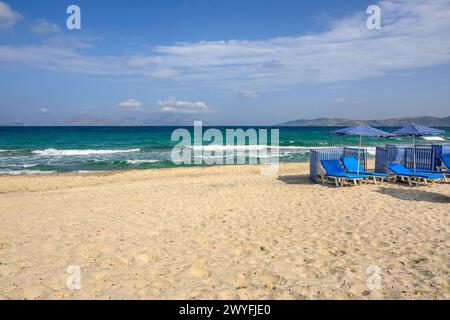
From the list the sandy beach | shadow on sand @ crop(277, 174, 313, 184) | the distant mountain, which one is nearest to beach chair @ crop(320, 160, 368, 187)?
shadow on sand @ crop(277, 174, 313, 184)

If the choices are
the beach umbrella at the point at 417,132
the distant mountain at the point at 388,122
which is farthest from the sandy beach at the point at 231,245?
the distant mountain at the point at 388,122

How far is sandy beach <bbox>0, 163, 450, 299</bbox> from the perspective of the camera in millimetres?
4074

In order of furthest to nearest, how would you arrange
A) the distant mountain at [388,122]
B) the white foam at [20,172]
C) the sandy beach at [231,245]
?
1. the distant mountain at [388,122]
2. the white foam at [20,172]
3. the sandy beach at [231,245]

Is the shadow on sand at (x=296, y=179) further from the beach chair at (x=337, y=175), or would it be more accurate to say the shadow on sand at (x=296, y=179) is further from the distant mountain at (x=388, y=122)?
the distant mountain at (x=388, y=122)

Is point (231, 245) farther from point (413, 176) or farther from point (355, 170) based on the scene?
point (413, 176)

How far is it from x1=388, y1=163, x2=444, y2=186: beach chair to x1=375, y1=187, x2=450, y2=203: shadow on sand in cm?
113

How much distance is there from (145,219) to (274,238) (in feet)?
9.63

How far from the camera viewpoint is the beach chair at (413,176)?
35.2 ft

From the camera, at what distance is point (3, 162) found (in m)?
23.3

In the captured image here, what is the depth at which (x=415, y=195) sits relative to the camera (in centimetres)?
910

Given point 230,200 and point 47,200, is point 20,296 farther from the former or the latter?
point 47,200

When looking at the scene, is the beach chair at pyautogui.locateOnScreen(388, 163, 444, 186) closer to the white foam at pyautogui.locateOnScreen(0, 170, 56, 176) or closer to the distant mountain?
the white foam at pyautogui.locateOnScreen(0, 170, 56, 176)

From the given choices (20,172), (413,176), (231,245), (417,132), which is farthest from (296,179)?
(20,172)

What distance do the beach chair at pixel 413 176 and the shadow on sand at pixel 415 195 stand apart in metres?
1.13
